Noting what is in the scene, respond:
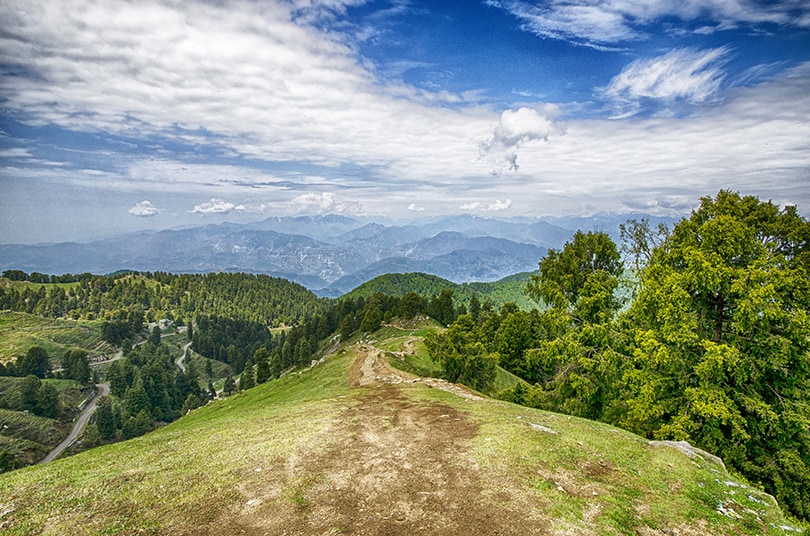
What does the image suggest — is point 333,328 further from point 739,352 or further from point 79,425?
point 739,352

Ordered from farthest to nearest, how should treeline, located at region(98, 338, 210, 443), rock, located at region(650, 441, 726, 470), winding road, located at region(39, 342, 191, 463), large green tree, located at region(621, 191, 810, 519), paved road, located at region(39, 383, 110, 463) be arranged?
treeline, located at region(98, 338, 210, 443) → paved road, located at region(39, 383, 110, 463) → winding road, located at region(39, 342, 191, 463) → large green tree, located at region(621, 191, 810, 519) → rock, located at region(650, 441, 726, 470)

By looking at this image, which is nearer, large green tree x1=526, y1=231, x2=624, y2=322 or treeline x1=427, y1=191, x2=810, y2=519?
treeline x1=427, y1=191, x2=810, y2=519

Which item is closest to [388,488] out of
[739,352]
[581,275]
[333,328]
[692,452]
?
[692,452]

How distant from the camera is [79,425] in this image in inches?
5246

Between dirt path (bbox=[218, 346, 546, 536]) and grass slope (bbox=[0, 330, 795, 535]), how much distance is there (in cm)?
6

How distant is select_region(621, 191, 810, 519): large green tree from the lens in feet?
70.2

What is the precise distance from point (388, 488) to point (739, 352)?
23261 millimetres

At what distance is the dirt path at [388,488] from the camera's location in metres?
11.3

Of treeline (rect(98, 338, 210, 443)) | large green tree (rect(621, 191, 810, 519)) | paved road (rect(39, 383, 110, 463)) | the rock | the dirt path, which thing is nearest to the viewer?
→ the dirt path

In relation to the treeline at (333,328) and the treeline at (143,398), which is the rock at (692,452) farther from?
the treeline at (143,398)

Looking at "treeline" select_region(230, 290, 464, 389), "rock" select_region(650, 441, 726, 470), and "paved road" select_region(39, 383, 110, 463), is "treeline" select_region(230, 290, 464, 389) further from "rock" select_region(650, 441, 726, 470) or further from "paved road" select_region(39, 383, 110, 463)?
"rock" select_region(650, 441, 726, 470)

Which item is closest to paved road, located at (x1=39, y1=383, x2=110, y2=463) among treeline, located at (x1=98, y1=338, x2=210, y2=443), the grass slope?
treeline, located at (x1=98, y1=338, x2=210, y2=443)

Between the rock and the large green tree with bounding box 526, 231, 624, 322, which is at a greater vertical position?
the large green tree with bounding box 526, 231, 624, 322

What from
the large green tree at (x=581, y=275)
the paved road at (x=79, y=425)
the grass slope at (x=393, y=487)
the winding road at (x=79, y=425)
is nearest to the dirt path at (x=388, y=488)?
the grass slope at (x=393, y=487)
